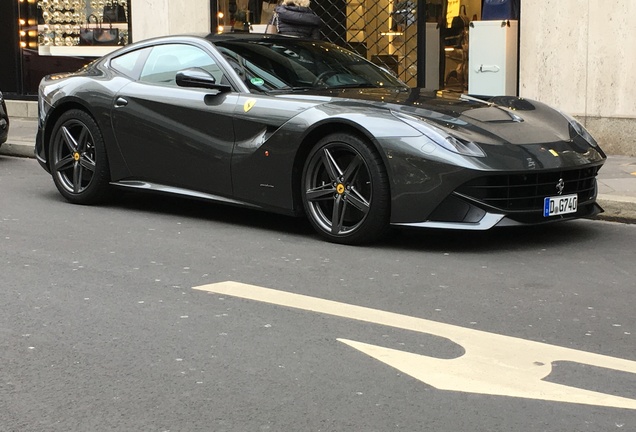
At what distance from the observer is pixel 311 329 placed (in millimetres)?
5141

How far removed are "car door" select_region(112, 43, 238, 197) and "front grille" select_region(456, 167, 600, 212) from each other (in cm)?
188

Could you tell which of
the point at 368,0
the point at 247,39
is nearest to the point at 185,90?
the point at 247,39

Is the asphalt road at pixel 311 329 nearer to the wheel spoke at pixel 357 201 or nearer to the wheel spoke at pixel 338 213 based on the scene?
the wheel spoke at pixel 338 213

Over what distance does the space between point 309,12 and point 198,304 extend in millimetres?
7033

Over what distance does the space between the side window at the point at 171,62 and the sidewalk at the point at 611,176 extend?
3.11m

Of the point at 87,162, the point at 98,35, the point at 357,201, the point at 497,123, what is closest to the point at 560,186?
the point at 497,123

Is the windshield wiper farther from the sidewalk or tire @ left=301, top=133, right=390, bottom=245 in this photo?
the sidewalk

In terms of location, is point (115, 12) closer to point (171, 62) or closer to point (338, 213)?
point (171, 62)

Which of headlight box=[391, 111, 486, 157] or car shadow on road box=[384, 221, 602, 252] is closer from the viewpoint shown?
headlight box=[391, 111, 486, 157]

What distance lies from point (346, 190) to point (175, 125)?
1602 millimetres

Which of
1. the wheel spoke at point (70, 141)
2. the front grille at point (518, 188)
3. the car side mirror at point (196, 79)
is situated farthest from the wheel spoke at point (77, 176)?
the front grille at point (518, 188)

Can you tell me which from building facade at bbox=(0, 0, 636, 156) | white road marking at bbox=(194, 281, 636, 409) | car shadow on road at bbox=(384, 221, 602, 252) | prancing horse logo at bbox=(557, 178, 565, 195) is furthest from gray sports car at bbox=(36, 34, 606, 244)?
building facade at bbox=(0, 0, 636, 156)

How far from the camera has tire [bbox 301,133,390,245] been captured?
22.9 feet

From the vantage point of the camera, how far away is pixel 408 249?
7.08m
